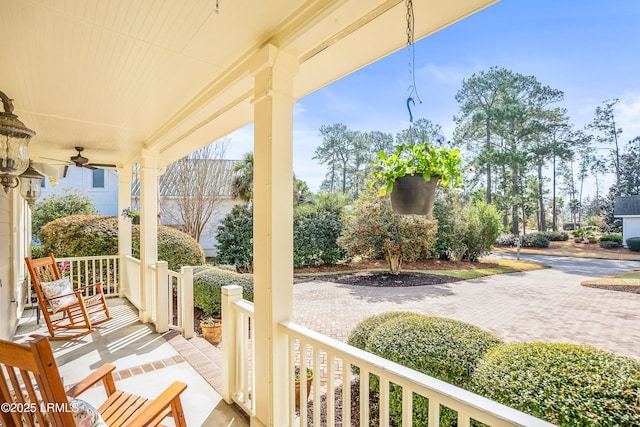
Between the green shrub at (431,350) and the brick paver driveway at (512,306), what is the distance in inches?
96.1

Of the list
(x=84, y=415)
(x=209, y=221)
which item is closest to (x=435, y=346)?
(x=84, y=415)

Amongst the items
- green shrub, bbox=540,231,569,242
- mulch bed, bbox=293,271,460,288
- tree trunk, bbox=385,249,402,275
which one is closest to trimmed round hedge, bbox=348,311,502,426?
mulch bed, bbox=293,271,460,288

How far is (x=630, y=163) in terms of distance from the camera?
12391mm

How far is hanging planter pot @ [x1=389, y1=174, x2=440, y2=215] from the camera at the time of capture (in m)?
1.44

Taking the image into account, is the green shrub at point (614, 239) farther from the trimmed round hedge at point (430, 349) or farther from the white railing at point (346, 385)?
the white railing at point (346, 385)

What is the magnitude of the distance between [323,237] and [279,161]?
9.32 meters

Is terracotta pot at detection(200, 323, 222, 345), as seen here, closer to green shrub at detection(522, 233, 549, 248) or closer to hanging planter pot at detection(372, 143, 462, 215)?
hanging planter pot at detection(372, 143, 462, 215)

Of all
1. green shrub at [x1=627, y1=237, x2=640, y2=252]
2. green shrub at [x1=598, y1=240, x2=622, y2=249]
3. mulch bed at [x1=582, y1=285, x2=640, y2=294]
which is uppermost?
green shrub at [x1=627, y1=237, x2=640, y2=252]

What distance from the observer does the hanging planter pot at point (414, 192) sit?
56.9 inches

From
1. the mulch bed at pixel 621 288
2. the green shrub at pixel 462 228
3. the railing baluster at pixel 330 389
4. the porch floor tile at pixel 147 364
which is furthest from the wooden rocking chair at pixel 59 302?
the green shrub at pixel 462 228

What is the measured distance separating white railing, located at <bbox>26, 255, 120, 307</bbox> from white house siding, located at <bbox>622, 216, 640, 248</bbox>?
19.2 m

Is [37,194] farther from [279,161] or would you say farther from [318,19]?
[318,19]

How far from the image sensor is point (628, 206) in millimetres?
13477

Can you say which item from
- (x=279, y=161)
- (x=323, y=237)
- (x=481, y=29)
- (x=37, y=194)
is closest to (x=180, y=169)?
(x=323, y=237)
